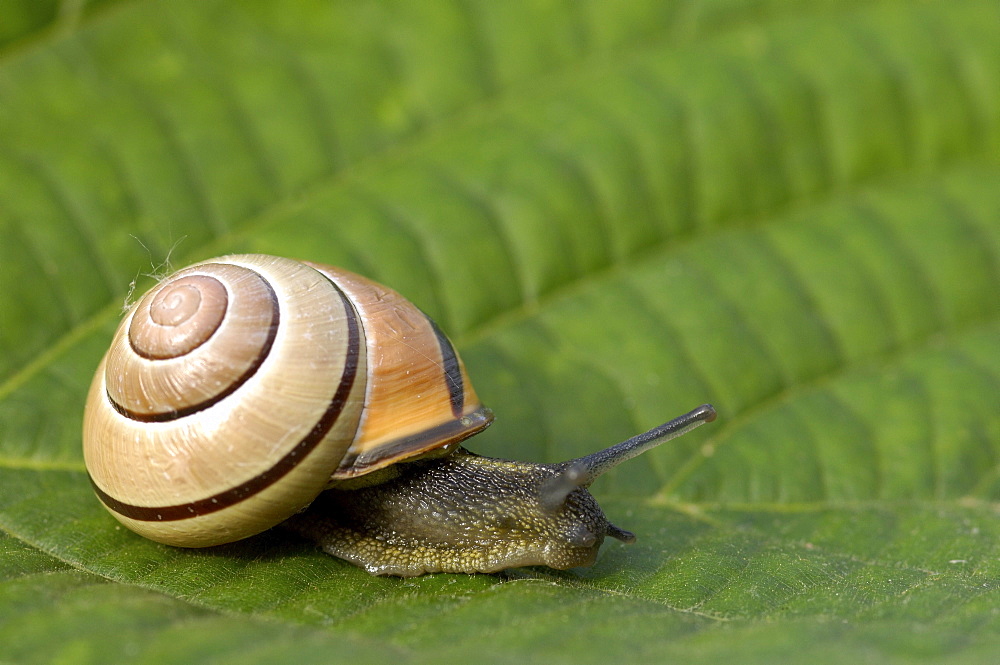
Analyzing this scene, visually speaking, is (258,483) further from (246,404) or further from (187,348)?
(187,348)

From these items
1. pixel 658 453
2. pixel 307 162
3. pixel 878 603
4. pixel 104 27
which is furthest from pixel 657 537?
pixel 104 27

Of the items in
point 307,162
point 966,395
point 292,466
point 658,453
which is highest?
point 307,162

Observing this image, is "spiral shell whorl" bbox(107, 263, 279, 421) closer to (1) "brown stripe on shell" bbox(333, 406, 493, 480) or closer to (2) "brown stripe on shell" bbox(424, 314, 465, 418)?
(1) "brown stripe on shell" bbox(333, 406, 493, 480)

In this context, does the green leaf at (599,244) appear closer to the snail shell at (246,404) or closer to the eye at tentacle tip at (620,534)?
the eye at tentacle tip at (620,534)

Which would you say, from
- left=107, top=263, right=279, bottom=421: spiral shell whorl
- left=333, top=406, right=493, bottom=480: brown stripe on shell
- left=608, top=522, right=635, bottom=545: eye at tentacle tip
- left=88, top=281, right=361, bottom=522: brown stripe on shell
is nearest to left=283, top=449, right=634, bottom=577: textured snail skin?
left=608, top=522, right=635, bottom=545: eye at tentacle tip

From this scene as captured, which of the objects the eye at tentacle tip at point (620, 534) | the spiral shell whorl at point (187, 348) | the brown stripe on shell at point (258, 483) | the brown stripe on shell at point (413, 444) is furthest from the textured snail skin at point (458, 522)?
the spiral shell whorl at point (187, 348)

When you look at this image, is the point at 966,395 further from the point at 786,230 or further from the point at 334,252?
the point at 334,252
